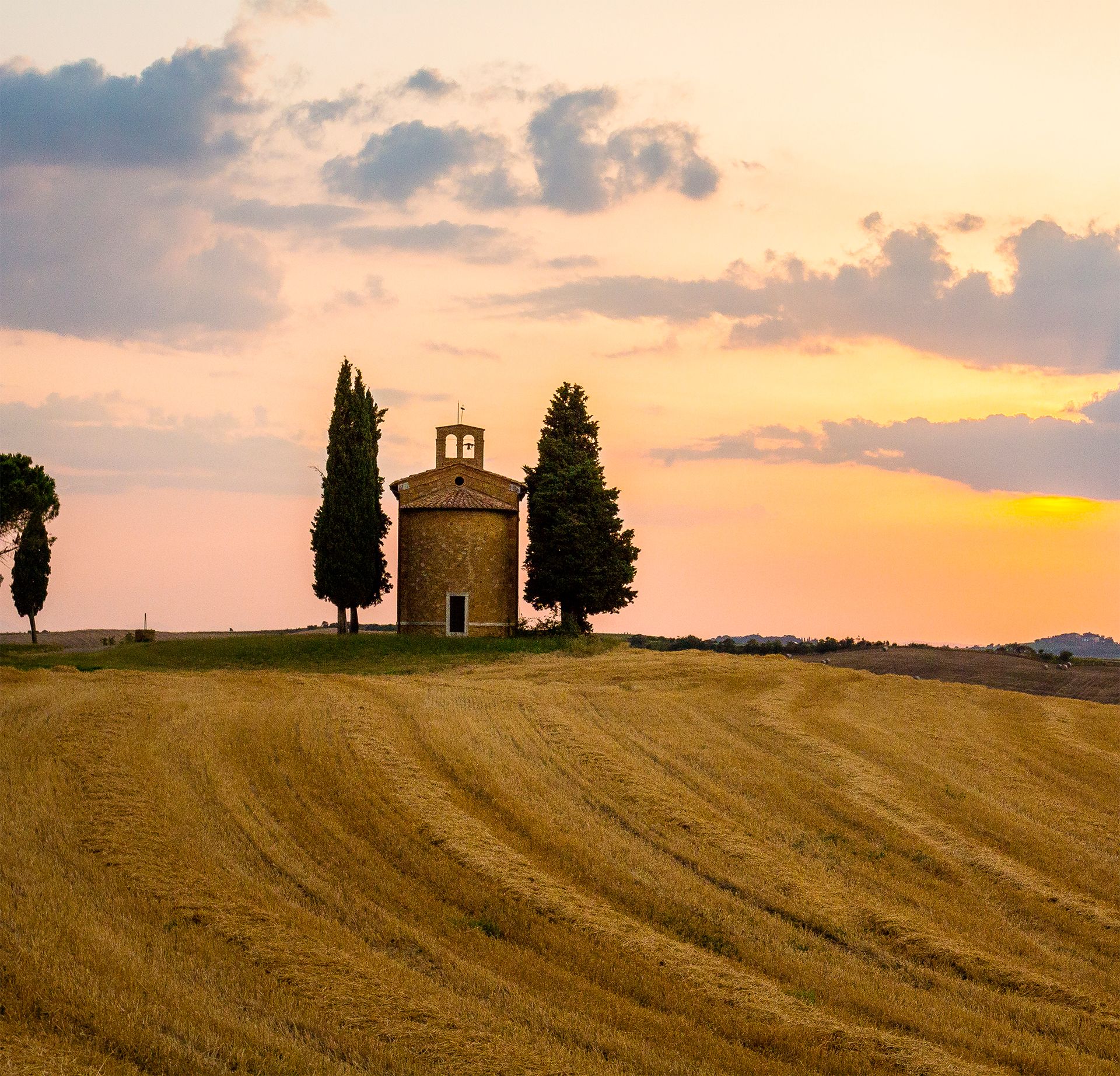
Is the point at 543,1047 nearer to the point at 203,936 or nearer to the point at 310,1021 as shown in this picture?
the point at 310,1021

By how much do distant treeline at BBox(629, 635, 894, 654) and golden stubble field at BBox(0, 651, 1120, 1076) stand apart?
2570 centimetres

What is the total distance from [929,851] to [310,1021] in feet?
28.4

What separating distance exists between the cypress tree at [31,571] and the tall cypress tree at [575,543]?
2617cm

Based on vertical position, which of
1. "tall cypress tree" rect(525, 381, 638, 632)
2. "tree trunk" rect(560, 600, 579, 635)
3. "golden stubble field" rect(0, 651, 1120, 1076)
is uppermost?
"tall cypress tree" rect(525, 381, 638, 632)

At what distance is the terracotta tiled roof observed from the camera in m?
40.2

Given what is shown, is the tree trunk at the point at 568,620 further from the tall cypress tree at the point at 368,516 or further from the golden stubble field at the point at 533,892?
the golden stubble field at the point at 533,892

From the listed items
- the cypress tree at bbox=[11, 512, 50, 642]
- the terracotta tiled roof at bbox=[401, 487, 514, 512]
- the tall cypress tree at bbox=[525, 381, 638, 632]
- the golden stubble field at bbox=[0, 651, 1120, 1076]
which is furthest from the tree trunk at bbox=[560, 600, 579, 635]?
the cypress tree at bbox=[11, 512, 50, 642]

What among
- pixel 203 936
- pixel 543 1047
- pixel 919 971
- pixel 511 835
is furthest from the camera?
pixel 511 835

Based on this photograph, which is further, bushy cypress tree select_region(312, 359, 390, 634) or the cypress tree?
the cypress tree

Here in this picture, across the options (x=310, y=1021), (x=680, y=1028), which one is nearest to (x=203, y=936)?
(x=310, y=1021)

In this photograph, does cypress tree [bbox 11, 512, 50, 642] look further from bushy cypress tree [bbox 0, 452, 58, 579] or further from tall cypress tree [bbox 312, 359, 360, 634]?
tall cypress tree [bbox 312, 359, 360, 634]

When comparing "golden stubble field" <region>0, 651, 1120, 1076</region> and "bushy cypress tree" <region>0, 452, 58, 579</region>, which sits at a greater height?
"bushy cypress tree" <region>0, 452, 58, 579</region>

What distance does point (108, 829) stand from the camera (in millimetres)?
11656

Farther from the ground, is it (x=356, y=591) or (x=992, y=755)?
(x=356, y=591)
